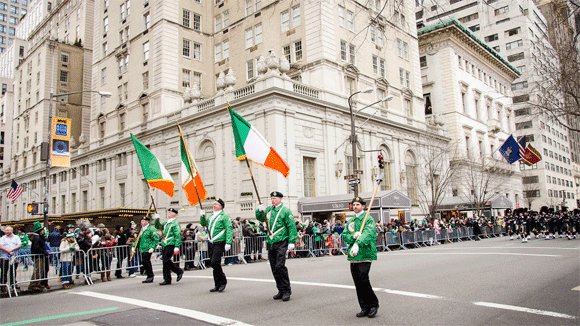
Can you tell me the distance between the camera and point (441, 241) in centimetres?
2723

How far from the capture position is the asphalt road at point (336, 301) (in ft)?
20.8

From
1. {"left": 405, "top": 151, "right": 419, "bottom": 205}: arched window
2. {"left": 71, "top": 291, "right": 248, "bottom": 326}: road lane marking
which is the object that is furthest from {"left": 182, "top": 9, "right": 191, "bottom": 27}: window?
{"left": 71, "top": 291, "right": 248, "bottom": 326}: road lane marking

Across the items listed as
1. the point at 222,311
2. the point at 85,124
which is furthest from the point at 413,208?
the point at 85,124

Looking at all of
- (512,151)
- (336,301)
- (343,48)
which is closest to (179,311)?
(336,301)

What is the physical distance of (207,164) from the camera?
3253 cm

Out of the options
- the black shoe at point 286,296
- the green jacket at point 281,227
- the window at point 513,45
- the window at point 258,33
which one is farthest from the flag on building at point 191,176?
the window at point 513,45

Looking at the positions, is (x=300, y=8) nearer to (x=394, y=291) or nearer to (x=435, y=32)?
(x=435, y=32)

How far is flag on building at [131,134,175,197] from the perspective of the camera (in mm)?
13164

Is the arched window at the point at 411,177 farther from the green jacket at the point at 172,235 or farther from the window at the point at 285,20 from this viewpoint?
the green jacket at the point at 172,235

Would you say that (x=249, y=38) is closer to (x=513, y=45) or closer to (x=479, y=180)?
(x=479, y=180)

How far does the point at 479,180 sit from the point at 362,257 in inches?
1842

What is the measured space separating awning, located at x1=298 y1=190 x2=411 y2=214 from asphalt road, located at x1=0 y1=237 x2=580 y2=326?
13.2 meters

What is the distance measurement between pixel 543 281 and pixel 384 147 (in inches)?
1113

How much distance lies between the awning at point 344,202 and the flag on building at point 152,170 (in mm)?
13389
